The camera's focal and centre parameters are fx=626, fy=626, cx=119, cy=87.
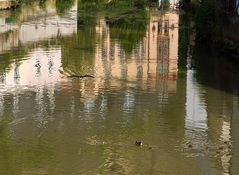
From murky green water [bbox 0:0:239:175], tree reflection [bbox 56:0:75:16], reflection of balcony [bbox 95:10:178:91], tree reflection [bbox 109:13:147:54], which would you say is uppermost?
tree reflection [bbox 56:0:75:16]

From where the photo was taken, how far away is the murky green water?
31.1 feet

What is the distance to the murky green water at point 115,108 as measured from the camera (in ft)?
31.1

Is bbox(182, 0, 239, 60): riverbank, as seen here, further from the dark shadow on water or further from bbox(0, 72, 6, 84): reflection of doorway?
bbox(0, 72, 6, 84): reflection of doorway

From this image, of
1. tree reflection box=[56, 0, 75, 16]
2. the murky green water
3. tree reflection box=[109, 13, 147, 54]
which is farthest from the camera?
tree reflection box=[56, 0, 75, 16]

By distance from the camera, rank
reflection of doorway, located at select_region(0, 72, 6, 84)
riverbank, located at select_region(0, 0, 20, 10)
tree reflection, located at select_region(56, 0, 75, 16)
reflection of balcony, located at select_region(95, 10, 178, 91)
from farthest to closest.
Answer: tree reflection, located at select_region(56, 0, 75, 16), riverbank, located at select_region(0, 0, 20, 10), reflection of balcony, located at select_region(95, 10, 178, 91), reflection of doorway, located at select_region(0, 72, 6, 84)

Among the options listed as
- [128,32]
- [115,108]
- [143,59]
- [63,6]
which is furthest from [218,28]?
[63,6]

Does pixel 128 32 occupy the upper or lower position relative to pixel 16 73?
upper

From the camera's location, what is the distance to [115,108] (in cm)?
1307

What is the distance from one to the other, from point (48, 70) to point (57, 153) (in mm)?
8317

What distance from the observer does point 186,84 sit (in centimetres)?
1636

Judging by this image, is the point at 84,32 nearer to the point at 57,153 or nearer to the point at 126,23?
the point at 126,23

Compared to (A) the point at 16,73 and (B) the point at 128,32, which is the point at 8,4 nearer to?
(B) the point at 128,32

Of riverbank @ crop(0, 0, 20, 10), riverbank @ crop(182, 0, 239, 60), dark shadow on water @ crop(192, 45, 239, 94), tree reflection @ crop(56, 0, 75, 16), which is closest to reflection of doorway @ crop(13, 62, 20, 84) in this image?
dark shadow on water @ crop(192, 45, 239, 94)

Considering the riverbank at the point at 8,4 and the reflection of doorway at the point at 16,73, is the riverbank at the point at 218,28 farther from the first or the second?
the riverbank at the point at 8,4
